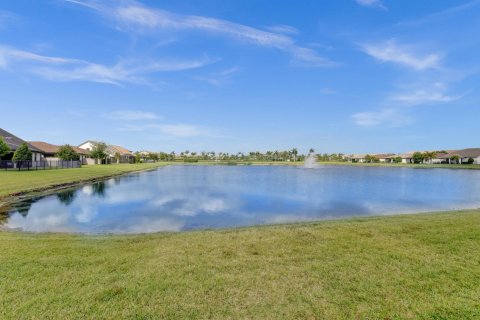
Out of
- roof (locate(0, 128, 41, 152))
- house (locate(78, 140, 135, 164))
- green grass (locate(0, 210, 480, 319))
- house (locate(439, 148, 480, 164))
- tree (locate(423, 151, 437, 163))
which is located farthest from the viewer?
tree (locate(423, 151, 437, 163))

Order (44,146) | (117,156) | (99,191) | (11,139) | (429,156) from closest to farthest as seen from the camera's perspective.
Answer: (99,191), (11,139), (44,146), (117,156), (429,156)

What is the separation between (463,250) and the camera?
6363 millimetres

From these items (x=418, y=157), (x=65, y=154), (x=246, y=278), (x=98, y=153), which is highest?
(x=98, y=153)

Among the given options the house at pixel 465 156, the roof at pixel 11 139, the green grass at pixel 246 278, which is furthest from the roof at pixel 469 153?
the roof at pixel 11 139

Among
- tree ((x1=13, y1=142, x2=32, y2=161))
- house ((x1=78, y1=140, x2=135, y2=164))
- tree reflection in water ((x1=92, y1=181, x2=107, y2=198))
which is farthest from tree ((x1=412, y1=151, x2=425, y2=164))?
tree ((x1=13, y1=142, x2=32, y2=161))

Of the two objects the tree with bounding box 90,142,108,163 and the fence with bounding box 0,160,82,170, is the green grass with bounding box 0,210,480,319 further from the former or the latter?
the tree with bounding box 90,142,108,163

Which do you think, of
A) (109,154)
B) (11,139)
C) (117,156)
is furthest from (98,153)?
(11,139)

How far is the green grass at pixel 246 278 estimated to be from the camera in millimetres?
3926

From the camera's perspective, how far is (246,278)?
4.94 meters

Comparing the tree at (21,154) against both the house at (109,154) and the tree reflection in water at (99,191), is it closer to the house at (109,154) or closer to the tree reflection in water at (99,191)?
the tree reflection in water at (99,191)

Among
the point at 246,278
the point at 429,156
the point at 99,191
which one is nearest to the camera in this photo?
the point at 246,278

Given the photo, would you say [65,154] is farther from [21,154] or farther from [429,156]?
[429,156]

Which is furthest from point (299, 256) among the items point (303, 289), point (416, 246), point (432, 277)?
point (416, 246)

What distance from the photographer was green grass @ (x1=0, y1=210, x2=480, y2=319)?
155 inches
